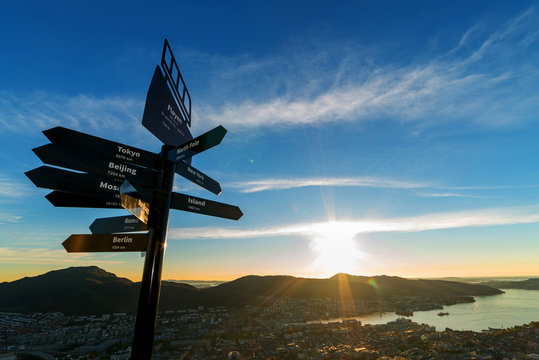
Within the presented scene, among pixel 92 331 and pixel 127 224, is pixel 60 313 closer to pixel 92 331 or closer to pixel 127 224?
pixel 92 331

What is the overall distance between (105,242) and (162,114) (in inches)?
63.2

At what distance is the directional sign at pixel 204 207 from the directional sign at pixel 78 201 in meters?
0.73

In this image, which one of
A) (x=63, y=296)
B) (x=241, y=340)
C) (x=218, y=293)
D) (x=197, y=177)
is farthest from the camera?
(x=218, y=293)

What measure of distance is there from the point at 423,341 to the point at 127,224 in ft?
180

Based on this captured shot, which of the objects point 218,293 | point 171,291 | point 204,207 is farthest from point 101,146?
point 218,293

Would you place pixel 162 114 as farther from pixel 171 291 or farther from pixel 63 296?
pixel 63 296

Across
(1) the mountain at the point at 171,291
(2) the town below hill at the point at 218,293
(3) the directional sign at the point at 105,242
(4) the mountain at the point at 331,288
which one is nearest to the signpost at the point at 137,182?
(3) the directional sign at the point at 105,242

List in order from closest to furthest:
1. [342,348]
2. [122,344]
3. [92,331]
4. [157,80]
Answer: [157,80]
[342,348]
[122,344]
[92,331]

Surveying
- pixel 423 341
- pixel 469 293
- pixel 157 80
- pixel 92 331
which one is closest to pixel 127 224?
pixel 157 80

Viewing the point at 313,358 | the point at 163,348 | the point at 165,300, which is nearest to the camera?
the point at 313,358

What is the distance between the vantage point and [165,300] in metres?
103

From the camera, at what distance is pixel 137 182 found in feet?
9.09

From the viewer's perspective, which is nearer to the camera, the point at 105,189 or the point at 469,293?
the point at 105,189

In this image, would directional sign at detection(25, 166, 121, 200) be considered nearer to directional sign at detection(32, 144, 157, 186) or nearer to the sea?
Answer: directional sign at detection(32, 144, 157, 186)
